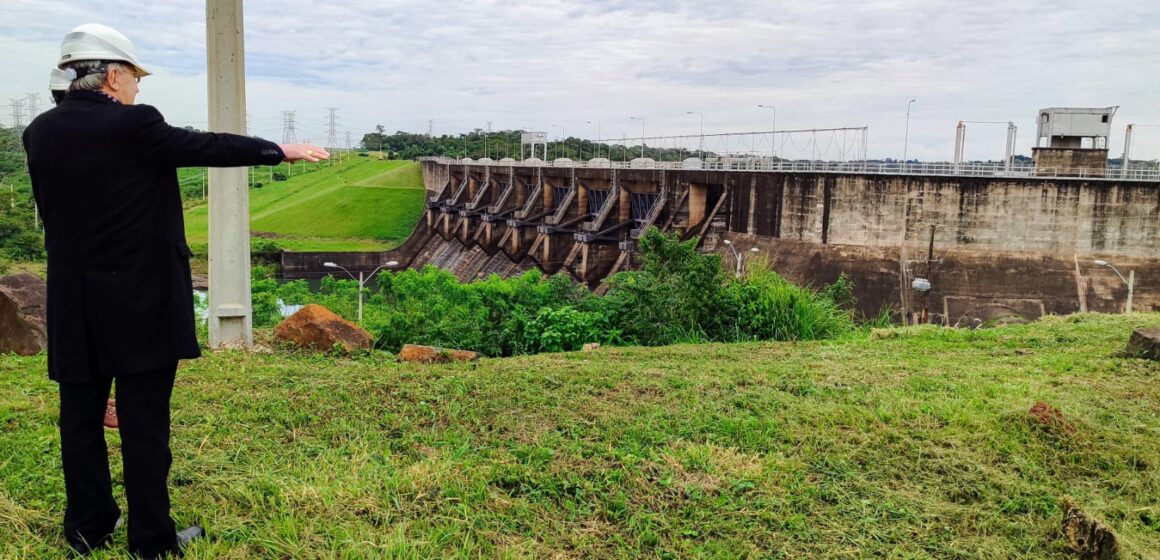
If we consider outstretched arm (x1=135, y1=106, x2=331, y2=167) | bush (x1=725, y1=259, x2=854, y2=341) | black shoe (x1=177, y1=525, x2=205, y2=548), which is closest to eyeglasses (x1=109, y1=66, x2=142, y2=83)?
outstretched arm (x1=135, y1=106, x2=331, y2=167)

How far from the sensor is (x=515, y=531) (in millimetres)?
2846

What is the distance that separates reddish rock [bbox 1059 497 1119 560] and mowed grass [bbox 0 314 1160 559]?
0.07 meters

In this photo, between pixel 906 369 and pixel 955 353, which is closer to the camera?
pixel 906 369

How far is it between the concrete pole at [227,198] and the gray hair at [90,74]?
3.44 m

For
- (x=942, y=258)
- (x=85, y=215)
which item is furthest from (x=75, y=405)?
(x=942, y=258)

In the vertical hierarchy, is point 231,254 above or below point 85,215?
below

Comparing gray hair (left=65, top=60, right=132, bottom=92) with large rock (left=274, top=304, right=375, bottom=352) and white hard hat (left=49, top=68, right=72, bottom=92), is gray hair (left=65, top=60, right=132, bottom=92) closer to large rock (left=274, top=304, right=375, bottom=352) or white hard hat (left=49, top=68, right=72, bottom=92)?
white hard hat (left=49, top=68, right=72, bottom=92)

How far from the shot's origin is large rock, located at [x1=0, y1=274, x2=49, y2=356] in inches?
223

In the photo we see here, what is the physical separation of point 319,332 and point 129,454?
13.2 feet

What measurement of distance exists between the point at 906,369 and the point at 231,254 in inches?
186

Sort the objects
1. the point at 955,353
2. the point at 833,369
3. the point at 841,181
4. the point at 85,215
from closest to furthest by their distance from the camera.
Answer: the point at 85,215 < the point at 833,369 < the point at 955,353 < the point at 841,181

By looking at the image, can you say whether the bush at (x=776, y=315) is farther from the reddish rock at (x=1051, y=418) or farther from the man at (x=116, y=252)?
the man at (x=116, y=252)

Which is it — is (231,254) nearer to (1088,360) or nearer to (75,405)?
Result: (75,405)

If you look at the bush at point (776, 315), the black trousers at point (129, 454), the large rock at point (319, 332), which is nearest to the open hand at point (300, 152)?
the black trousers at point (129, 454)
